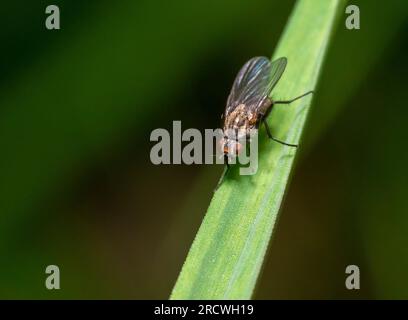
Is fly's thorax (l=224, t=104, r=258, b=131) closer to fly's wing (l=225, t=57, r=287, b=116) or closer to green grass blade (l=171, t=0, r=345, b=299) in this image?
fly's wing (l=225, t=57, r=287, b=116)

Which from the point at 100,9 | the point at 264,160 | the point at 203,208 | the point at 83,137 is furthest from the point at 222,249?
the point at 100,9

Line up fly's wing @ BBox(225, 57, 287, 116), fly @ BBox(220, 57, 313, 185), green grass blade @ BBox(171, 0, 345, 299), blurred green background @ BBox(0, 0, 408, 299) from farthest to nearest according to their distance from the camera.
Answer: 1. blurred green background @ BBox(0, 0, 408, 299)
2. fly's wing @ BBox(225, 57, 287, 116)
3. fly @ BBox(220, 57, 313, 185)
4. green grass blade @ BBox(171, 0, 345, 299)

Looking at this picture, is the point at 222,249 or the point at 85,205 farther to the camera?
the point at 85,205

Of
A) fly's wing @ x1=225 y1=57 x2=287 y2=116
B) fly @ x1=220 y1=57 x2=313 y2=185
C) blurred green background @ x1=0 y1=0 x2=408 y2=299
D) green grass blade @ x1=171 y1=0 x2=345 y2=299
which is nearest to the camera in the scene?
green grass blade @ x1=171 y1=0 x2=345 y2=299

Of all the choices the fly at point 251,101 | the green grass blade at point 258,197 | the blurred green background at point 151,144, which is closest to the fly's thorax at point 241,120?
the fly at point 251,101

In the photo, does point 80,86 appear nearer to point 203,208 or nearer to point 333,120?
point 203,208

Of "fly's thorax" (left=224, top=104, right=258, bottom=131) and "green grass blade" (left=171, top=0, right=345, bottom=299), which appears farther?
"fly's thorax" (left=224, top=104, right=258, bottom=131)
